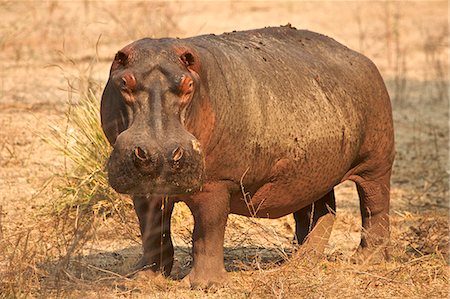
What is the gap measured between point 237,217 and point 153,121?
254cm

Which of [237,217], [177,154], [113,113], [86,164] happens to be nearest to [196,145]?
[177,154]

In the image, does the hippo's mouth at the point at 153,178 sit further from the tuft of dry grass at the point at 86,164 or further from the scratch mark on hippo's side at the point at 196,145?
the tuft of dry grass at the point at 86,164

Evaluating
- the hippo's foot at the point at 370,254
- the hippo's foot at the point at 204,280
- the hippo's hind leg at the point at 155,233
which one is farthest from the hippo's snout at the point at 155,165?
the hippo's foot at the point at 370,254

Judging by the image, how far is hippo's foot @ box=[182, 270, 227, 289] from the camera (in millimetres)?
5902

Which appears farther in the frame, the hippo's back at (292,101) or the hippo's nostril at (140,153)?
the hippo's back at (292,101)

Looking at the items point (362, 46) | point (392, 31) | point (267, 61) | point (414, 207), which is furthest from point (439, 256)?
point (392, 31)

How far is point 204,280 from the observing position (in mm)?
5906

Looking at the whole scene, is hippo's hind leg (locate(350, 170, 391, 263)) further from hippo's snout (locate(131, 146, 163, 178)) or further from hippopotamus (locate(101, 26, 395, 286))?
hippo's snout (locate(131, 146, 163, 178))

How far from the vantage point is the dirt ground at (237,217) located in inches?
227

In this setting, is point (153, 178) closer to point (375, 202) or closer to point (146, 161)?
point (146, 161)

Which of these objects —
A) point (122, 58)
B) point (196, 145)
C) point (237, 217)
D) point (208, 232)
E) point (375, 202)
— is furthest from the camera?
point (237, 217)

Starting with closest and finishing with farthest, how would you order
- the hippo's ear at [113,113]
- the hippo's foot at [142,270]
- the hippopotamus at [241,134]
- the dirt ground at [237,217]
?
the hippopotamus at [241,134] < the hippo's ear at [113,113] < the dirt ground at [237,217] < the hippo's foot at [142,270]

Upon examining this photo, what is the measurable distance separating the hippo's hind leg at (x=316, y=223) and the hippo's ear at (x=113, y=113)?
1.67m

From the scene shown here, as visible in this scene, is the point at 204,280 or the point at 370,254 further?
the point at 370,254
